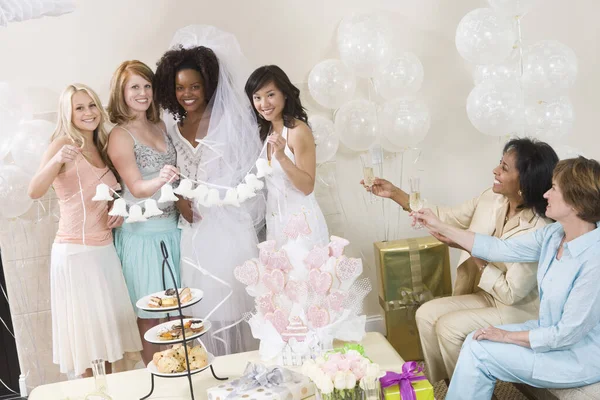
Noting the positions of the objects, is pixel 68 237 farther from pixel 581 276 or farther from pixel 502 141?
pixel 502 141

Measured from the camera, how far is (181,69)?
3.10 meters

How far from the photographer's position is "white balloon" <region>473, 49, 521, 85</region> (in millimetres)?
3402

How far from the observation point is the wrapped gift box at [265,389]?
6.64ft

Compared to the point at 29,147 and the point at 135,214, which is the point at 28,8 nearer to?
the point at 29,147

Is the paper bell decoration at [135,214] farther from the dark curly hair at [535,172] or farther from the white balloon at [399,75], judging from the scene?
the dark curly hair at [535,172]

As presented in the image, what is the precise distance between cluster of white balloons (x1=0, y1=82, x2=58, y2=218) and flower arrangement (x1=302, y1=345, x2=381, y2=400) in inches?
74.3

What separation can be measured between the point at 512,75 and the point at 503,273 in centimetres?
117

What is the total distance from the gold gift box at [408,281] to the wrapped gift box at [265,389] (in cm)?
148

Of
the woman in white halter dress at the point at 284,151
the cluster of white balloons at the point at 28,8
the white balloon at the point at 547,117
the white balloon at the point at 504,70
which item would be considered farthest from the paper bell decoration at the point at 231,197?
the white balloon at the point at 547,117

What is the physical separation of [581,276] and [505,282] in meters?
0.55

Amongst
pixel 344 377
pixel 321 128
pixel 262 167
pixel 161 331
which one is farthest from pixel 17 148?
pixel 344 377

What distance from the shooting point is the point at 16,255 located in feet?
11.4

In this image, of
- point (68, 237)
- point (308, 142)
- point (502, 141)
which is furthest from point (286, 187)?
point (502, 141)

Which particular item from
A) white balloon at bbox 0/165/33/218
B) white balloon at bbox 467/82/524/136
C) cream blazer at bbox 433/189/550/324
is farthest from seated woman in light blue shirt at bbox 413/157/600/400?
white balloon at bbox 0/165/33/218
